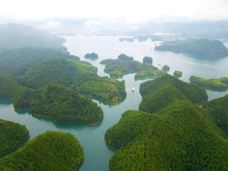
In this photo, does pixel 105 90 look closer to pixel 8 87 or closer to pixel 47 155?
pixel 8 87

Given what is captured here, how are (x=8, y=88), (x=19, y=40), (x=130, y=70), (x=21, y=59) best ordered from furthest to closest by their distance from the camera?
1. (x=19, y=40)
2. (x=130, y=70)
3. (x=21, y=59)
4. (x=8, y=88)

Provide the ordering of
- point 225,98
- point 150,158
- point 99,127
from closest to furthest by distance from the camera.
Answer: point 150,158
point 99,127
point 225,98

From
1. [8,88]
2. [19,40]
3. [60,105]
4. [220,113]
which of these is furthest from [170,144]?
[19,40]

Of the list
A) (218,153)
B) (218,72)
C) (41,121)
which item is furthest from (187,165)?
(218,72)

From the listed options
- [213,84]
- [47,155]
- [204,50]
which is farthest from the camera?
[204,50]

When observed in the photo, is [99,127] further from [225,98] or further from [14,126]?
[225,98]

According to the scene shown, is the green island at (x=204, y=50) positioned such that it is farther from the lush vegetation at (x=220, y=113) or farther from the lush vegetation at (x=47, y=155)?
the lush vegetation at (x=47, y=155)

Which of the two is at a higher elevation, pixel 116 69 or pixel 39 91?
pixel 39 91
